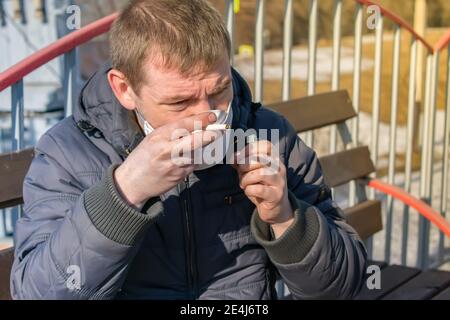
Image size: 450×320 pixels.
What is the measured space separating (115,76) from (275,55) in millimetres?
10755

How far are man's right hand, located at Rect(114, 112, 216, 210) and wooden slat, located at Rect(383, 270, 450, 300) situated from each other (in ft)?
5.14

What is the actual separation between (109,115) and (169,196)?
0.84 feet

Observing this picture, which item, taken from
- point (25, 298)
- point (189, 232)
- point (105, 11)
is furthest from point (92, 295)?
point (105, 11)

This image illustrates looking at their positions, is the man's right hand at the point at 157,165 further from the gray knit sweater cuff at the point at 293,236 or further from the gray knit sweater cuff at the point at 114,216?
the gray knit sweater cuff at the point at 293,236

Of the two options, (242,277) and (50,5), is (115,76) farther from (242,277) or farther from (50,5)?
(50,5)

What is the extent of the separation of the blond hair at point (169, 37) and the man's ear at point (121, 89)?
0.03 metres

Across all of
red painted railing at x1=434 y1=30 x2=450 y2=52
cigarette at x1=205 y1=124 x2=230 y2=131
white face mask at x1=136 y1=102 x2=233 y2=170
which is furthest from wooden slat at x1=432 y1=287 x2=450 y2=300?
red painted railing at x1=434 y1=30 x2=450 y2=52

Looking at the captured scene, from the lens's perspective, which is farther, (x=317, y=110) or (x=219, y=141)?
(x=317, y=110)

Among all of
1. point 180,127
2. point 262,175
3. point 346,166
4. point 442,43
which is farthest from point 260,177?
point 442,43

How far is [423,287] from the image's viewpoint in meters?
3.04

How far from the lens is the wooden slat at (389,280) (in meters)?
2.97

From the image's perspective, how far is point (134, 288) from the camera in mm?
1955

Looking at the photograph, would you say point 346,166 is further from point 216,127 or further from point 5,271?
point 216,127

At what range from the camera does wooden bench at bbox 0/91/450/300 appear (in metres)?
3.02
